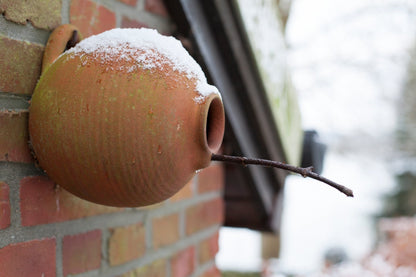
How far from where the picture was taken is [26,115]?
0.61 m

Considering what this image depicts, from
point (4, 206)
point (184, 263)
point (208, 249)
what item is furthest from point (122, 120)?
point (208, 249)

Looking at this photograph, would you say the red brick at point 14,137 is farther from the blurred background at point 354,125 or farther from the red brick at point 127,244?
the blurred background at point 354,125

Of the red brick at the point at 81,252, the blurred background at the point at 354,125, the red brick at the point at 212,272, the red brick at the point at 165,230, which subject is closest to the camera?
the red brick at the point at 81,252

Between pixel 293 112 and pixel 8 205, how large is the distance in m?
0.81

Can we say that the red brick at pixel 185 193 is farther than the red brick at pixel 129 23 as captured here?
Yes

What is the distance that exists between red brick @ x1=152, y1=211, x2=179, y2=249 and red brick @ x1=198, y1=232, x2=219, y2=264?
0.57ft

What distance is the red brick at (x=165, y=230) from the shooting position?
981 mm

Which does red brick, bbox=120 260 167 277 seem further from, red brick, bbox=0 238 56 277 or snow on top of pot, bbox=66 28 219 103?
snow on top of pot, bbox=66 28 219 103

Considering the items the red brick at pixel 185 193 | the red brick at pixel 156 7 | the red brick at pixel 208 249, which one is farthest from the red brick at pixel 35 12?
the red brick at pixel 208 249

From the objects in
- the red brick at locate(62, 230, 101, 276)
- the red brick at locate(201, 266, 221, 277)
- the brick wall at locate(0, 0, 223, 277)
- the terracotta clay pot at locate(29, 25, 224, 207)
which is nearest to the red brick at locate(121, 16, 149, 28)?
the brick wall at locate(0, 0, 223, 277)

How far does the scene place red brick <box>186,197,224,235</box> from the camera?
1.15 m

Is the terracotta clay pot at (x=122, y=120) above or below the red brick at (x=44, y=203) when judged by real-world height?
above

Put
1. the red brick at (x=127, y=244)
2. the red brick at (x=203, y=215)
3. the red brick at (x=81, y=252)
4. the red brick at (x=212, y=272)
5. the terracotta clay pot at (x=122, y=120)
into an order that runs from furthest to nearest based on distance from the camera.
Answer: the red brick at (x=212, y=272), the red brick at (x=203, y=215), the red brick at (x=127, y=244), the red brick at (x=81, y=252), the terracotta clay pot at (x=122, y=120)

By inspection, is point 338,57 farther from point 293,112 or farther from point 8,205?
point 8,205
